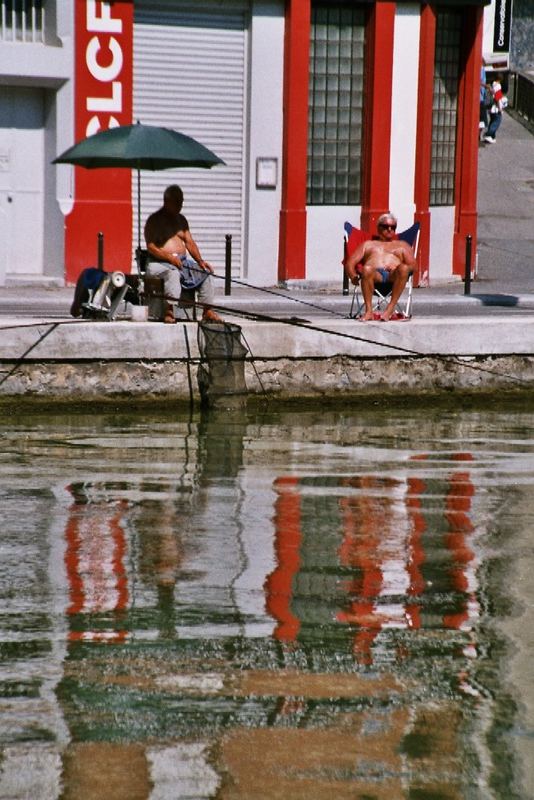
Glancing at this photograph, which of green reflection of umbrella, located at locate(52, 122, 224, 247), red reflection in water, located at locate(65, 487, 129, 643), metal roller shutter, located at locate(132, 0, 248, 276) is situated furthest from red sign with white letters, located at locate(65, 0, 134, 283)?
red reflection in water, located at locate(65, 487, 129, 643)

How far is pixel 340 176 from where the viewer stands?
21.8m

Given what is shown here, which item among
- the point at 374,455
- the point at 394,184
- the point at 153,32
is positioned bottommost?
the point at 374,455

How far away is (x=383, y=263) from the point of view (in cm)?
1518

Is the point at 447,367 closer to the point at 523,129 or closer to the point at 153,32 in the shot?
the point at 153,32

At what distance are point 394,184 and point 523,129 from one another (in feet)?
50.2

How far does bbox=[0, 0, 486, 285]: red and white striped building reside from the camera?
2042cm

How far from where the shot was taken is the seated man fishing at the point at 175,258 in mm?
14141

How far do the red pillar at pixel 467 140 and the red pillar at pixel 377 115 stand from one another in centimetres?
146

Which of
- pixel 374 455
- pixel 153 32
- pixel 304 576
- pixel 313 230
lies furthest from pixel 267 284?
pixel 304 576

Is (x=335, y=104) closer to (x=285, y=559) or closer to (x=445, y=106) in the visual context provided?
(x=445, y=106)

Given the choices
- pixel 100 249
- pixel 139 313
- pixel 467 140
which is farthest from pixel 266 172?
pixel 139 313

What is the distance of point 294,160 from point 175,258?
7.37 meters

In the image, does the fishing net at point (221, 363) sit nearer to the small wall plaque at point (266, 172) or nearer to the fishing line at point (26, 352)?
the fishing line at point (26, 352)

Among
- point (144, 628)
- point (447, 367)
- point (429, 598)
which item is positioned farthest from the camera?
point (447, 367)
